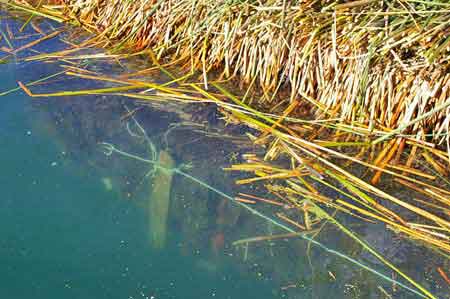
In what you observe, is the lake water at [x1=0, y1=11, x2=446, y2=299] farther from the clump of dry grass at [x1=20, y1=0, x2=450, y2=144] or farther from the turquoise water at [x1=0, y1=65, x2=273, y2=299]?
the clump of dry grass at [x1=20, y1=0, x2=450, y2=144]

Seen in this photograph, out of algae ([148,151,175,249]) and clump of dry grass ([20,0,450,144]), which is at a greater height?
clump of dry grass ([20,0,450,144])

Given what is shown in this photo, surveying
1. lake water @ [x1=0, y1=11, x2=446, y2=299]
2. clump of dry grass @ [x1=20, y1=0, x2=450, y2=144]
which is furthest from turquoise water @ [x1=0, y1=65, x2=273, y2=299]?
clump of dry grass @ [x1=20, y1=0, x2=450, y2=144]

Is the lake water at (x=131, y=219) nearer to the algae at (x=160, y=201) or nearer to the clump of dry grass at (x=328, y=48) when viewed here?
the algae at (x=160, y=201)

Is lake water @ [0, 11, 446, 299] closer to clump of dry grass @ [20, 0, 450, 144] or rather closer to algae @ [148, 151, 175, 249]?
algae @ [148, 151, 175, 249]

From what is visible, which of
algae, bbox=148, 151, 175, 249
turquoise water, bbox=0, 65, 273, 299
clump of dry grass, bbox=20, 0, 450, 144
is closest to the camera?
turquoise water, bbox=0, 65, 273, 299

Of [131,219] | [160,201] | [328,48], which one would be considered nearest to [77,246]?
[131,219]

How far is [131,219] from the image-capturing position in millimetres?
1946

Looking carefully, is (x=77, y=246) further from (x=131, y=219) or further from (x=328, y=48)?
(x=328, y=48)

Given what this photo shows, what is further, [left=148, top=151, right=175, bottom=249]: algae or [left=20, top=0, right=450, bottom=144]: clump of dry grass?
[left=20, top=0, right=450, bottom=144]: clump of dry grass

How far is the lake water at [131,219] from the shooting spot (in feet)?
5.73

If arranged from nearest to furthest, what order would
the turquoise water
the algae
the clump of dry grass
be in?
the turquoise water, the algae, the clump of dry grass

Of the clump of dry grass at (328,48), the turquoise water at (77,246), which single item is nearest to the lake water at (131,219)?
the turquoise water at (77,246)

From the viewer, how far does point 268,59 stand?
2520 millimetres

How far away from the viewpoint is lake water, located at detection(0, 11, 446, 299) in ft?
5.73
